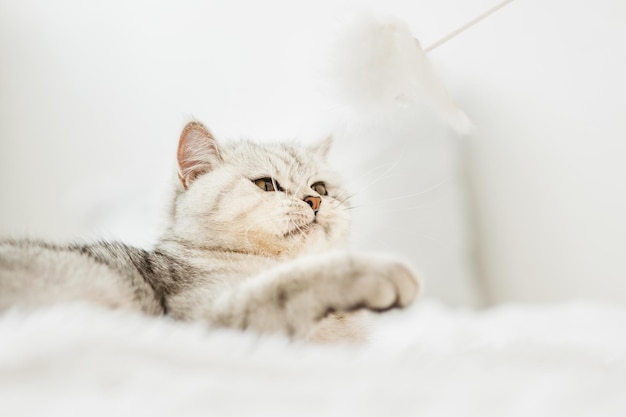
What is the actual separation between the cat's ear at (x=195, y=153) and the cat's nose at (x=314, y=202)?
0.58 feet

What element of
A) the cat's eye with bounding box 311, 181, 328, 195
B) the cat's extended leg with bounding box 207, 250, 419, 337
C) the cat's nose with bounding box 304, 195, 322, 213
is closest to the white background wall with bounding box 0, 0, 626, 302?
the cat's eye with bounding box 311, 181, 328, 195

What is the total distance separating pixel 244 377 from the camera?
0.36 m

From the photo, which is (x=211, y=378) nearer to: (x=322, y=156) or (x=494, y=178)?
(x=322, y=156)

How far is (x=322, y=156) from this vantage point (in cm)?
88

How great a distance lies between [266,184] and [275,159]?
5cm

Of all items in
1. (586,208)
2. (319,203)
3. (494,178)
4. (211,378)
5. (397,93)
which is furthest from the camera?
(494,178)

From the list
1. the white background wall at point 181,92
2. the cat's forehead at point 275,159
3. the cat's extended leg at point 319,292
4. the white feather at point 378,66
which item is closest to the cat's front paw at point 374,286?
the cat's extended leg at point 319,292

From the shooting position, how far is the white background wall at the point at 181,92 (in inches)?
53.9

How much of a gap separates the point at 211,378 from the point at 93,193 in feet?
4.08

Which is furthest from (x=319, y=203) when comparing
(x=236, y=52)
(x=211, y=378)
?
(x=236, y=52)

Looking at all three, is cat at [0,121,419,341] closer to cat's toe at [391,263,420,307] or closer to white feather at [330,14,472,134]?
cat's toe at [391,263,420,307]

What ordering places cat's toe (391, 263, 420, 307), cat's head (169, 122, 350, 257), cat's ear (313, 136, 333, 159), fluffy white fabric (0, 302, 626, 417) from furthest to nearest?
1. cat's ear (313, 136, 333, 159)
2. cat's head (169, 122, 350, 257)
3. cat's toe (391, 263, 420, 307)
4. fluffy white fabric (0, 302, 626, 417)

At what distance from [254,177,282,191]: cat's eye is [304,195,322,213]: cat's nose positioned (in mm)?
61

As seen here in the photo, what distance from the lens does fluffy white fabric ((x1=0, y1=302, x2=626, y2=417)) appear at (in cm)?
31
